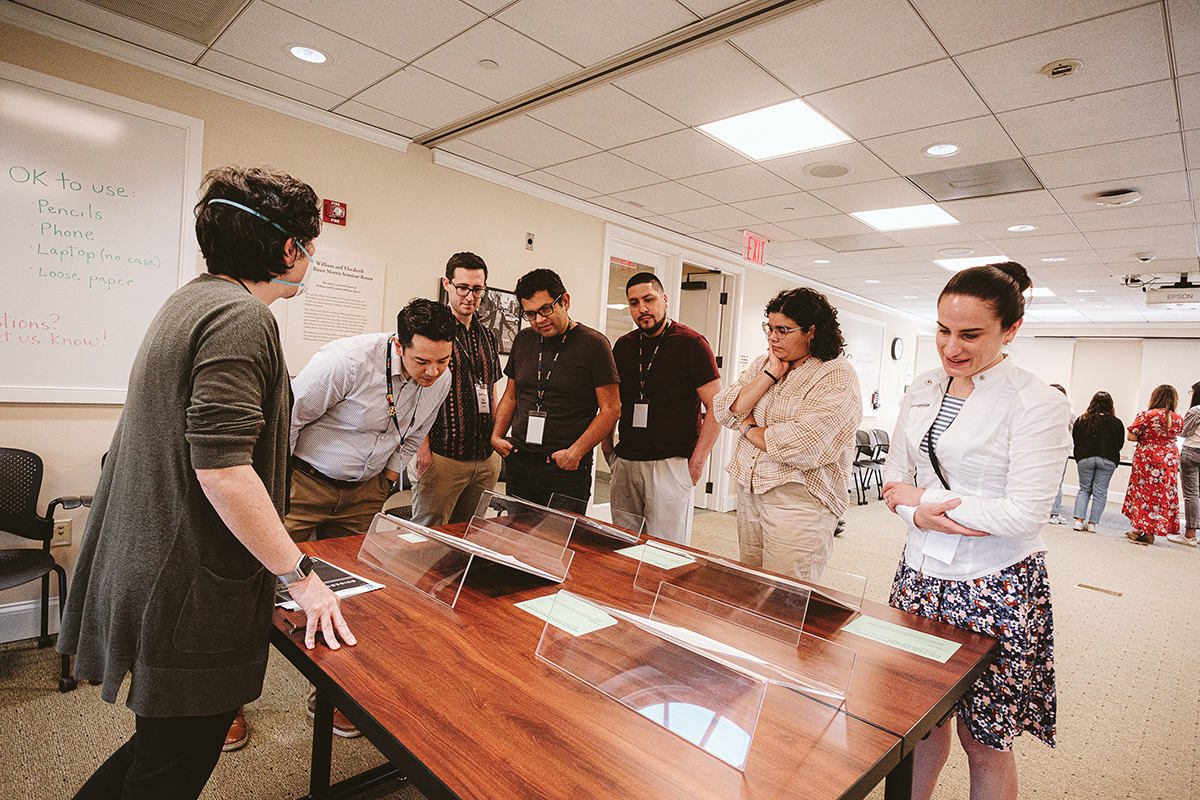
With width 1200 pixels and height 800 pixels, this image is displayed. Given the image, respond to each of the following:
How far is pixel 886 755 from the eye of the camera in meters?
0.94

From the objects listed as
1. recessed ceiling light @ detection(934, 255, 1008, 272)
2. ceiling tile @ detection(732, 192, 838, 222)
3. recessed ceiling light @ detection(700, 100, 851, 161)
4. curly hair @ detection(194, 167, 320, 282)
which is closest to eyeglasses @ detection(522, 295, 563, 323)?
recessed ceiling light @ detection(700, 100, 851, 161)

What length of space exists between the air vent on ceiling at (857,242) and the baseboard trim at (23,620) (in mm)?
5877

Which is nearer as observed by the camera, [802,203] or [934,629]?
[934,629]

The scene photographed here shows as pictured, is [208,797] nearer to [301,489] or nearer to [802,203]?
[301,489]

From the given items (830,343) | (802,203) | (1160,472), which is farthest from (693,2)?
(1160,472)

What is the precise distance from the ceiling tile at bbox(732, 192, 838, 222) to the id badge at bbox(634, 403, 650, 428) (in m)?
2.30

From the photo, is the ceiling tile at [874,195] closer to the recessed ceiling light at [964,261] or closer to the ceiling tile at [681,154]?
the ceiling tile at [681,154]

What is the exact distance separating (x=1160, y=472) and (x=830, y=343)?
7.22m

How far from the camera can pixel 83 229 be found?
2.75m

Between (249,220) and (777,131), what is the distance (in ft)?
9.50

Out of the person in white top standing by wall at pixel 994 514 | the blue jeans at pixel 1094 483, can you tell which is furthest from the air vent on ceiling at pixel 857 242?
the person in white top standing by wall at pixel 994 514

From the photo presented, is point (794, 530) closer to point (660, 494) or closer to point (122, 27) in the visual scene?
point (660, 494)

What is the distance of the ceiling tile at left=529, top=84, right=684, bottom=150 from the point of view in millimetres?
2998

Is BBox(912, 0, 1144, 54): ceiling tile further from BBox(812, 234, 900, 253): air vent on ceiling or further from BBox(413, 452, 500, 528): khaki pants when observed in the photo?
BBox(812, 234, 900, 253): air vent on ceiling
